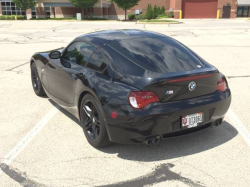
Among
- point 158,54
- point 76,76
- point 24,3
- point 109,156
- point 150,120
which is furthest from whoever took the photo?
point 24,3

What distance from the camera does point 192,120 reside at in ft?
12.1

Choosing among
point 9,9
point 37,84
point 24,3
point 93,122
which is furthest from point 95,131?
point 9,9

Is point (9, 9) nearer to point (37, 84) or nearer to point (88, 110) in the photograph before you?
point (37, 84)

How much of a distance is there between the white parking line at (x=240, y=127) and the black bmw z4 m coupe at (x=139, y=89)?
0.65 m

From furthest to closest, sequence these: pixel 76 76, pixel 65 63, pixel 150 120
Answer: pixel 65 63 → pixel 76 76 → pixel 150 120

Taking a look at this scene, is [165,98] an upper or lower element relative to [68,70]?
lower

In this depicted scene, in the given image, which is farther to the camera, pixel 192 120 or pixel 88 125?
pixel 88 125

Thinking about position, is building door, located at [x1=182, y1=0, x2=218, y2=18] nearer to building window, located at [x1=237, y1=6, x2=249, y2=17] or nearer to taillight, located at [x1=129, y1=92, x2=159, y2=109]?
building window, located at [x1=237, y1=6, x2=249, y2=17]

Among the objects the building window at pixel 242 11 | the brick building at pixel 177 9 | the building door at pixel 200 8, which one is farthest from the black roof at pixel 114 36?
the building window at pixel 242 11

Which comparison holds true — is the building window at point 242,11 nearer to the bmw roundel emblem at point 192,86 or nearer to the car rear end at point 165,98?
the car rear end at point 165,98

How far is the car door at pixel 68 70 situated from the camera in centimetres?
445

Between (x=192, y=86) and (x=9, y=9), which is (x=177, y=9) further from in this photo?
(x=192, y=86)

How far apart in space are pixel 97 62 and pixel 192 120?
154cm

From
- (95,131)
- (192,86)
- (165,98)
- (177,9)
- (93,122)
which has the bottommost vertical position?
(95,131)
